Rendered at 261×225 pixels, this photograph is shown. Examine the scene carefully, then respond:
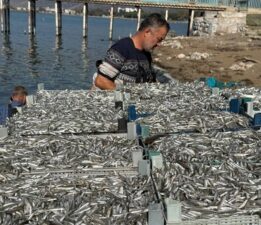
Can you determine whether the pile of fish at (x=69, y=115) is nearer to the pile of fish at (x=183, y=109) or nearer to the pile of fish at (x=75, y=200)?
the pile of fish at (x=183, y=109)

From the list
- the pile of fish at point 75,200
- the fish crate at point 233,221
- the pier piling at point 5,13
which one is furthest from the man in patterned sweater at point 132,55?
the pier piling at point 5,13

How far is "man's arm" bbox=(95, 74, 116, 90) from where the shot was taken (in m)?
10.3

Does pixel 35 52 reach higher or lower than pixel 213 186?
lower

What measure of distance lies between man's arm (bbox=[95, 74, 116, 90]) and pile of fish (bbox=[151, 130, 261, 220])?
11.8 ft

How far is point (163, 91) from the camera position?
35.8ft

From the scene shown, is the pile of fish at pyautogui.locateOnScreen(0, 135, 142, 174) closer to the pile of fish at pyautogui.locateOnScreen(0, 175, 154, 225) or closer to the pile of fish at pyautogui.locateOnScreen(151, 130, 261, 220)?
the pile of fish at pyautogui.locateOnScreen(0, 175, 154, 225)

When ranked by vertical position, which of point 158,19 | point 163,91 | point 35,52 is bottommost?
point 35,52

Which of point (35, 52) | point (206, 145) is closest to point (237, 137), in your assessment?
point (206, 145)

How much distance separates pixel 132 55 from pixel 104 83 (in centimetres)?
111

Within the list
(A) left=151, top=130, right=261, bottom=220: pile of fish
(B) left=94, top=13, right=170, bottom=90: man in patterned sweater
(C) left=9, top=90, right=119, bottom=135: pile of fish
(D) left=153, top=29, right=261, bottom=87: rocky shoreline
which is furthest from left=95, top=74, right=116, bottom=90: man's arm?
(D) left=153, top=29, right=261, bottom=87: rocky shoreline

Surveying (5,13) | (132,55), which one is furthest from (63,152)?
(5,13)

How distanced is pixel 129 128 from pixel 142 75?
400cm

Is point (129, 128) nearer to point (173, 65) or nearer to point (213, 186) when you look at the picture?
point (213, 186)

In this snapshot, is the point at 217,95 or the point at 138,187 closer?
the point at 138,187
